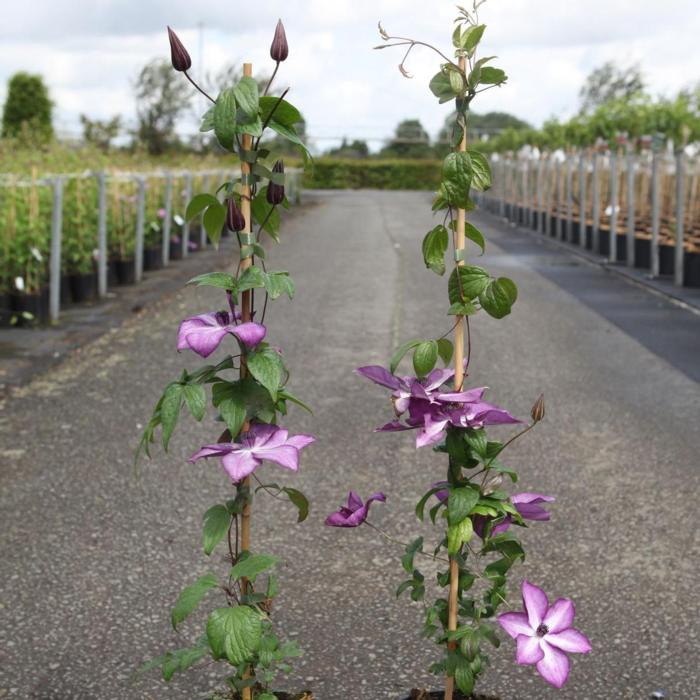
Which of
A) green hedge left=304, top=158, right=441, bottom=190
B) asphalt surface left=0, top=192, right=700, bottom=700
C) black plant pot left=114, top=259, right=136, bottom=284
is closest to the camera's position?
asphalt surface left=0, top=192, right=700, bottom=700

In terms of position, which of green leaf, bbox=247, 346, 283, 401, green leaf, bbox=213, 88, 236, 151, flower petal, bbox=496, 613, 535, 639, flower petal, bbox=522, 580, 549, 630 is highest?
green leaf, bbox=213, 88, 236, 151

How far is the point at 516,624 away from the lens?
2.28 meters

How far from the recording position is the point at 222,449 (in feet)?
7.43

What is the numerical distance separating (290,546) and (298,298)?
26.4 feet

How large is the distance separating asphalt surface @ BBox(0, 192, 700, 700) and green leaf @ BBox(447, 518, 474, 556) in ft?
3.80

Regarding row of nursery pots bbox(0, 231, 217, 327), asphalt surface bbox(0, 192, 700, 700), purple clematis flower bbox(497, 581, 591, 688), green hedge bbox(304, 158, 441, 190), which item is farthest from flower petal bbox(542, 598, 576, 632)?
green hedge bbox(304, 158, 441, 190)

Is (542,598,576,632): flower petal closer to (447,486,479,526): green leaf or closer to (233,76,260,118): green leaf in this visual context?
(447,486,479,526): green leaf

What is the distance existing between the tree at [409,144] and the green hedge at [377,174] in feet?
18.4

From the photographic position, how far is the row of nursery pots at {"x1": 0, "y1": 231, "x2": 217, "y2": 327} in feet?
33.1

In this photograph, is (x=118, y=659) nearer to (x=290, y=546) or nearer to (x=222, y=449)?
(x=290, y=546)

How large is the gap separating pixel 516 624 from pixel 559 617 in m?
0.09

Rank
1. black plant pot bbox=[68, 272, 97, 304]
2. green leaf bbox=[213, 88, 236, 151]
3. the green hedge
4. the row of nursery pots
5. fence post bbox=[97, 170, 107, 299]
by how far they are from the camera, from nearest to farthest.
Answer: green leaf bbox=[213, 88, 236, 151], the row of nursery pots, black plant pot bbox=[68, 272, 97, 304], fence post bbox=[97, 170, 107, 299], the green hedge

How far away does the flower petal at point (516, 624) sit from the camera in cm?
226

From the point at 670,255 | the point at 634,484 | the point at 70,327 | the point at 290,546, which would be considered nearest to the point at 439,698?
the point at 290,546
